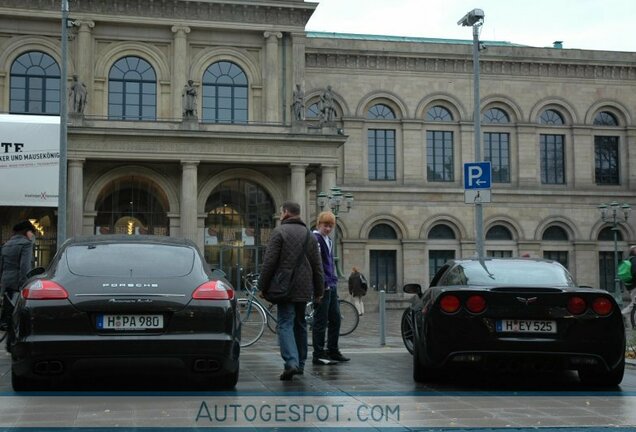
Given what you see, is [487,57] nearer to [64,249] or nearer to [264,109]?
[264,109]

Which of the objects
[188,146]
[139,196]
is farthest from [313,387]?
[139,196]

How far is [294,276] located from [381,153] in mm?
35201

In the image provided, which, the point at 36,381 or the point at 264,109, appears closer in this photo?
the point at 36,381

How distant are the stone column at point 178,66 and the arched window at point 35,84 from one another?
500 centimetres

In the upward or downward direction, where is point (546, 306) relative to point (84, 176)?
downward

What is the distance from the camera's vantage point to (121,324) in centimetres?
795

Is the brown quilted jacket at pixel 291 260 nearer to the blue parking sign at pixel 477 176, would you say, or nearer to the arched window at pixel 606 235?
the blue parking sign at pixel 477 176

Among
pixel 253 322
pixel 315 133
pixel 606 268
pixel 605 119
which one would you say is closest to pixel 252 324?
pixel 253 322

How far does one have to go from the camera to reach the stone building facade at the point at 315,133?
35469mm

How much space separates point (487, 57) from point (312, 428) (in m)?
41.4

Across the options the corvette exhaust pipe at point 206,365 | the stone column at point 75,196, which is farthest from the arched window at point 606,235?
the corvette exhaust pipe at point 206,365

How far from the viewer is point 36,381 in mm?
8273

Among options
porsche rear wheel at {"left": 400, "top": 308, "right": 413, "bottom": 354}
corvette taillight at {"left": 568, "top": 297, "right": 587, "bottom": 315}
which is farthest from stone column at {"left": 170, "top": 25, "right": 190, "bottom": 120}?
corvette taillight at {"left": 568, "top": 297, "right": 587, "bottom": 315}

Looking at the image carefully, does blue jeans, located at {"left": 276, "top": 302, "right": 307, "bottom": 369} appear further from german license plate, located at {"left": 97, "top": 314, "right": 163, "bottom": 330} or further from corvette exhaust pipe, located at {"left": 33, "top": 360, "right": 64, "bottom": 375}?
corvette exhaust pipe, located at {"left": 33, "top": 360, "right": 64, "bottom": 375}
